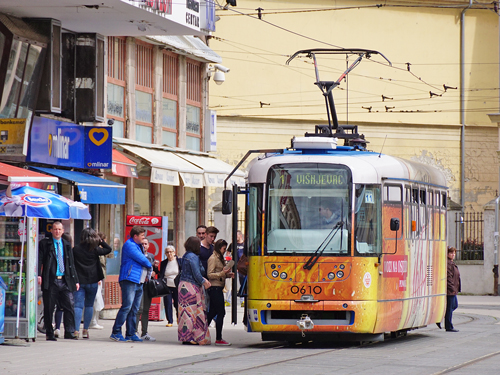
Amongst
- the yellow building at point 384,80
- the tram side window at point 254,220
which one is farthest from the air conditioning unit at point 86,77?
the yellow building at point 384,80

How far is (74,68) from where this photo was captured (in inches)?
827

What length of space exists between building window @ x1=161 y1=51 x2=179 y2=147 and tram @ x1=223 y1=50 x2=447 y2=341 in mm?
10235

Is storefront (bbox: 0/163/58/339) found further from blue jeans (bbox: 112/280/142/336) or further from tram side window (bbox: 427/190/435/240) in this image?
tram side window (bbox: 427/190/435/240)

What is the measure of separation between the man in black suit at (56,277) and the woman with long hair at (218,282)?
201 cm

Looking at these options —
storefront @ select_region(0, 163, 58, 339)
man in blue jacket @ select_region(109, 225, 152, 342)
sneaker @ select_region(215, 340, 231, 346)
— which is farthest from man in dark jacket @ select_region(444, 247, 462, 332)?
storefront @ select_region(0, 163, 58, 339)

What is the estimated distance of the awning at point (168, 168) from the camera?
898 inches

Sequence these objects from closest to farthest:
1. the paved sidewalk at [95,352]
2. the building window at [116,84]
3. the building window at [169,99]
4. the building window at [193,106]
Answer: the paved sidewalk at [95,352]
the building window at [116,84]
the building window at [169,99]
the building window at [193,106]

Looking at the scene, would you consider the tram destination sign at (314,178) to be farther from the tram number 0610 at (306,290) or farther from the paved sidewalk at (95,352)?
the paved sidewalk at (95,352)

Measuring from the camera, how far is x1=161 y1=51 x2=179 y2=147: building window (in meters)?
25.8

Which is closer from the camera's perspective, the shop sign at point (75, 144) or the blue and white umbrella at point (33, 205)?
the blue and white umbrella at point (33, 205)

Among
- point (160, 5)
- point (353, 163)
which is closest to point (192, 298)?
point (353, 163)

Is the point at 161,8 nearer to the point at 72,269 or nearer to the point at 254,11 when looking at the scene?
the point at 72,269

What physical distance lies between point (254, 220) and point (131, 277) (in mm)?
2079

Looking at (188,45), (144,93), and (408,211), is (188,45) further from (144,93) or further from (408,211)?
(408,211)
